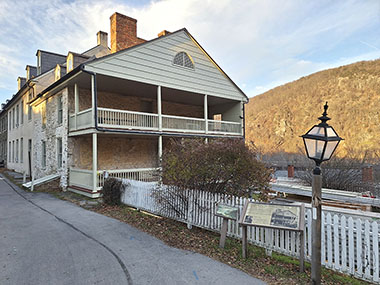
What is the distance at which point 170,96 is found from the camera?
51.3 feet

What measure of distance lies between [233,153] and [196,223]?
2.11 m

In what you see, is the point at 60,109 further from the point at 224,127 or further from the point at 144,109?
the point at 224,127

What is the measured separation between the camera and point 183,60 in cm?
1416

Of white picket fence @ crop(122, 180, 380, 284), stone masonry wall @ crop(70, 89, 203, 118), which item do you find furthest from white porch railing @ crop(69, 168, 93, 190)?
white picket fence @ crop(122, 180, 380, 284)

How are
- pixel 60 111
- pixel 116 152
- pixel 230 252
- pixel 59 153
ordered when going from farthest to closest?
pixel 116 152 → pixel 60 111 → pixel 59 153 → pixel 230 252

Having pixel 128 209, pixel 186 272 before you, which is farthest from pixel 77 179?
pixel 186 272

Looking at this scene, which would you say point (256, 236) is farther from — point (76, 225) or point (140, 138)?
point (140, 138)

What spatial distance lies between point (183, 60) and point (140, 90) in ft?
10.1

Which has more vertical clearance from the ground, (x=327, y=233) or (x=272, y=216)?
(x=272, y=216)

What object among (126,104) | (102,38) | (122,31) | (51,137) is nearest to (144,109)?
(126,104)

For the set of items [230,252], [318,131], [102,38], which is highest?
[102,38]

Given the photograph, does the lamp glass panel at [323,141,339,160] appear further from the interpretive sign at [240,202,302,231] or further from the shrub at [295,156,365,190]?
the shrub at [295,156,365,190]

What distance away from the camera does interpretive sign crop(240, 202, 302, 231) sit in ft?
14.1

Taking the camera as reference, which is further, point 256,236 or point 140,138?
point 140,138
